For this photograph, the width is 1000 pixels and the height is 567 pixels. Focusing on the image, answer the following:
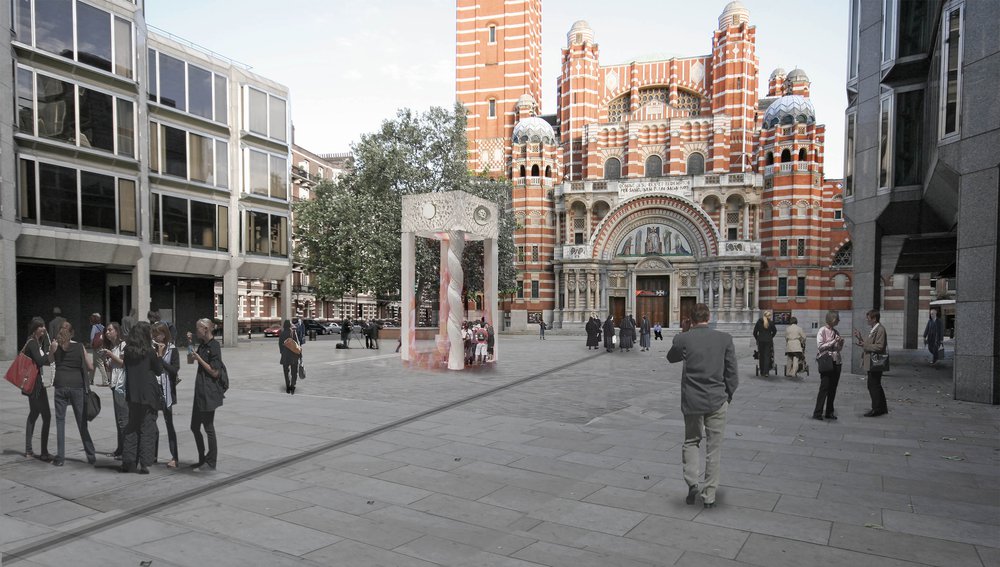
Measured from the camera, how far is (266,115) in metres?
30.0

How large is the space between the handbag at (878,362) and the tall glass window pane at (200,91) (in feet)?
91.6

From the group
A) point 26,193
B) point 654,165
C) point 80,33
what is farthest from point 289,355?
point 654,165

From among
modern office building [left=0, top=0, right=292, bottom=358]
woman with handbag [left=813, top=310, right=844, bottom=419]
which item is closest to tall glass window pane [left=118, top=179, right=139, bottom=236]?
modern office building [left=0, top=0, right=292, bottom=358]

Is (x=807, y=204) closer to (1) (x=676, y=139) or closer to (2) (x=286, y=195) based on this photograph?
(1) (x=676, y=139)

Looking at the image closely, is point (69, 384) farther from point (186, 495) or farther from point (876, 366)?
point (876, 366)

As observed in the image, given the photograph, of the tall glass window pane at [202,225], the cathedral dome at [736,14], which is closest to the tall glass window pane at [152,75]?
the tall glass window pane at [202,225]

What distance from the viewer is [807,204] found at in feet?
154

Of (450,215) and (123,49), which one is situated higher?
(123,49)

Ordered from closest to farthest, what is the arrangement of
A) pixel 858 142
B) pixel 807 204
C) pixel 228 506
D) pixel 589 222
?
pixel 228 506 < pixel 858 142 < pixel 807 204 < pixel 589 222

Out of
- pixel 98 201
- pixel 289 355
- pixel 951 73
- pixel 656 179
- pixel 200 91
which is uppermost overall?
pixel 200 91

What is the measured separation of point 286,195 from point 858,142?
86.1ft

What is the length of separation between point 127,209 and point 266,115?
9.57m

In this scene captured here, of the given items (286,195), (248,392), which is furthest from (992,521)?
(286,195)

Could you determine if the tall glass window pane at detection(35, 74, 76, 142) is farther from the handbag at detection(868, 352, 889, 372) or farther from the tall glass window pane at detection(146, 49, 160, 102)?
the handbag at detection(868, 352, 889, 372)
